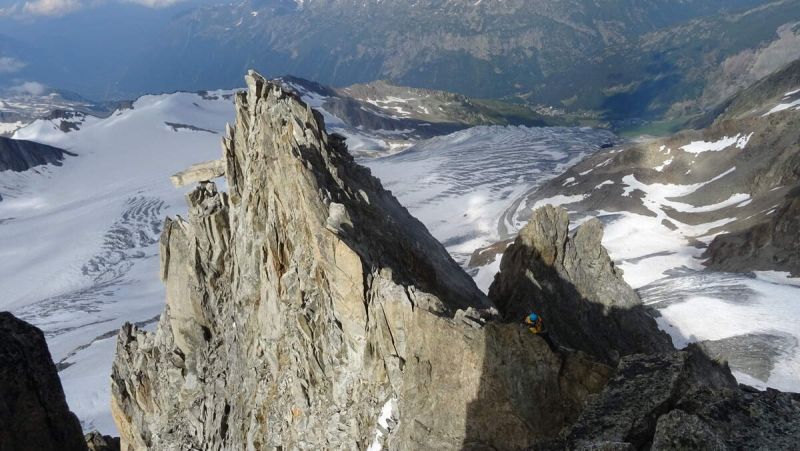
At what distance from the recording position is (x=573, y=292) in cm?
3275

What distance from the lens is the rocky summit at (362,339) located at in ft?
43.4

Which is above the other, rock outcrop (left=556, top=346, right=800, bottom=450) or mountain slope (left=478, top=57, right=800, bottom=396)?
rock outcrop (left=556, top=346, right=800, bottom=450)

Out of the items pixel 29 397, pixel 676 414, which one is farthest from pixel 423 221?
pixel 676 414

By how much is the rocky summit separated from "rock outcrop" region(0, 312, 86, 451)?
603cm

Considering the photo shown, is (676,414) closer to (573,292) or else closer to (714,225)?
(573,292)

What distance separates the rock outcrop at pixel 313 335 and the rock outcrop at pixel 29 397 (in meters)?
5.98

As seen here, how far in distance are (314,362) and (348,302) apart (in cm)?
249

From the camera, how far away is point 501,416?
1480 cm

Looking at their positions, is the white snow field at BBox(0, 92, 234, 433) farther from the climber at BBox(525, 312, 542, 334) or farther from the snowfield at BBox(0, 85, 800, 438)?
the climber at BBox(525, 312, 542, 334)

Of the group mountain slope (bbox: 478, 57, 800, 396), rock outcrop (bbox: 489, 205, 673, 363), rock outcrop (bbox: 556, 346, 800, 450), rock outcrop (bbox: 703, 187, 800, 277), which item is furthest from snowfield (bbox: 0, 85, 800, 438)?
rock outcrop (bbox: 489, 205, 673, 363)

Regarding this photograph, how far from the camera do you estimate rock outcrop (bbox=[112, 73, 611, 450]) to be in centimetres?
1523

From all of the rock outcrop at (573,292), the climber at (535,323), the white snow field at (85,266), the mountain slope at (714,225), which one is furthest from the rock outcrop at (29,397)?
the white snow field at (85,266)

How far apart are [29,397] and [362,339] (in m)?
10.8

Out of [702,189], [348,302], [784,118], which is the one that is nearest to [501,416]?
[348,302]
